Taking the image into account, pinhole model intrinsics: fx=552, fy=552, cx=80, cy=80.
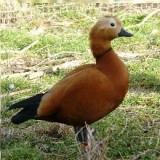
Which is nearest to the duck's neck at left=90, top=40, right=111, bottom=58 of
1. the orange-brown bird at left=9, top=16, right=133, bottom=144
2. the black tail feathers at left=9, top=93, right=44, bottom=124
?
the orange-brown bird at left=9, top=16, right=133, bottom=144

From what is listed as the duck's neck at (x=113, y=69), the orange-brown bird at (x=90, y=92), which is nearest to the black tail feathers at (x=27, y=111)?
the orange-brown bird at (x=90, y=92)

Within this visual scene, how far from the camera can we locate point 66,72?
6531 millimetres

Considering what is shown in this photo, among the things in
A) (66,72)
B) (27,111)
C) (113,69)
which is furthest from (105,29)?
(66,72)

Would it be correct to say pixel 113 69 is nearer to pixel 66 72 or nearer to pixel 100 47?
pixel 100 47

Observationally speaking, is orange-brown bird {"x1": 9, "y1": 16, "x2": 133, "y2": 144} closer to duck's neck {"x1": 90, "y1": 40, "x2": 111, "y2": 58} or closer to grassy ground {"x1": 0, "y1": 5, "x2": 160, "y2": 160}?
duck's neck {"x1": 90, "y1": 40, "x2": 111, "y2": 58}

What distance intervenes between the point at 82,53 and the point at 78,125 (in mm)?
3211

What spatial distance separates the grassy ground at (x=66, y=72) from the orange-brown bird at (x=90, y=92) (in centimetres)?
21

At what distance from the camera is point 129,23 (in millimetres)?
8820

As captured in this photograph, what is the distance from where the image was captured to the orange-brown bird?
392cm

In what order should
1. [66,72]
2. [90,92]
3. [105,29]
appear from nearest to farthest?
[90,92], [105,29], [66,72]

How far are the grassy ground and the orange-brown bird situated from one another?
0.21m

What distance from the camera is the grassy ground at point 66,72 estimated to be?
430 centimetres

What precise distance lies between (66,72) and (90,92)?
8.63 ft

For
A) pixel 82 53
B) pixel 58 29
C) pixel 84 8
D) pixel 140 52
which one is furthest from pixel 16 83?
pixel 84 8
